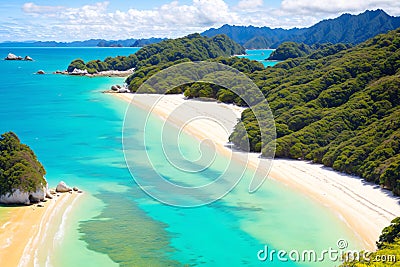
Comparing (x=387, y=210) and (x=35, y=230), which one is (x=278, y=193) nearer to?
(x=387, y=210)

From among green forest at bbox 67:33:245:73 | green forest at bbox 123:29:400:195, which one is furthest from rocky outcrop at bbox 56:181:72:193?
green forest at bbox 67:33:245:73

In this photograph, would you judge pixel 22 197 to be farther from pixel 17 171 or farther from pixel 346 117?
pixel 346 117

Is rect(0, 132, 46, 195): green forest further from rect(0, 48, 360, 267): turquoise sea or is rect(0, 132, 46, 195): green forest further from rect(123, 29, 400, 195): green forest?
rect(123, 29, 400, 195): green forest

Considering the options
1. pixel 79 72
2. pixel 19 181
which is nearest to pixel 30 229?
pixel 19 181

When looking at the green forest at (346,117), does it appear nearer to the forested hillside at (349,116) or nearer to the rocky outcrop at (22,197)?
the forested hillside at (349,116)

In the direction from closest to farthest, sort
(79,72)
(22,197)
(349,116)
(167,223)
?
1. (167,223)
2. (22,197)
3. (349,116)
4. (79,72)

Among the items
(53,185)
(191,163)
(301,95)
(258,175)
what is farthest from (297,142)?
(53,185)
